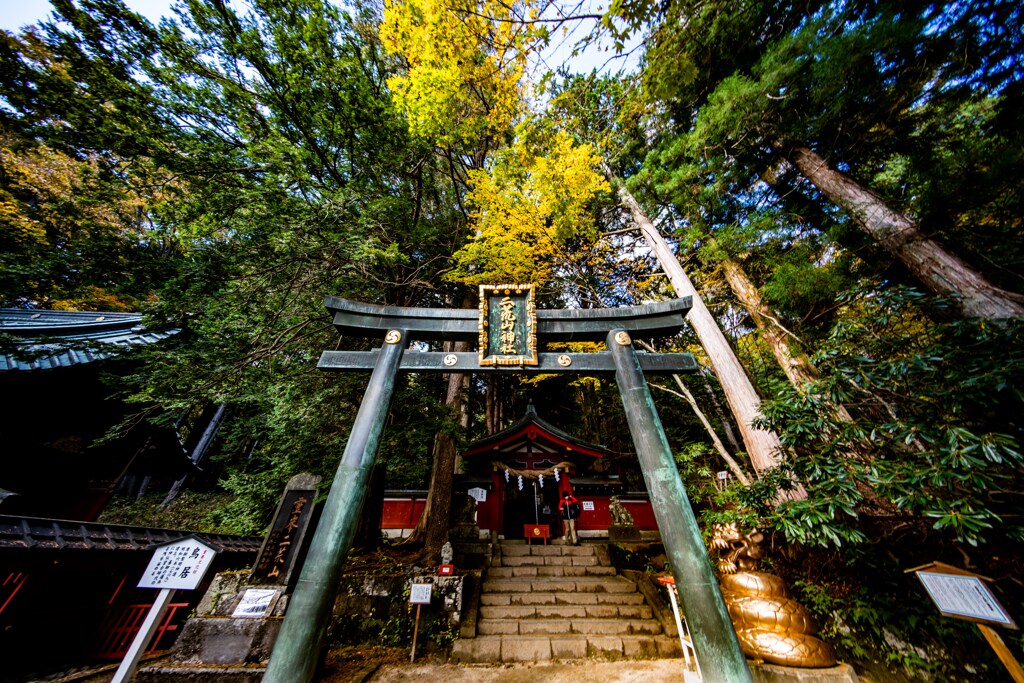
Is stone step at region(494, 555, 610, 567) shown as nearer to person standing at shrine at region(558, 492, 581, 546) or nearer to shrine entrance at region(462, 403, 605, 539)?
person standing at shrine at region(558, 492, 581, 546)

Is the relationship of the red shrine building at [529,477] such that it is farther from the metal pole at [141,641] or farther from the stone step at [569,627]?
the metal pole at [141,641]

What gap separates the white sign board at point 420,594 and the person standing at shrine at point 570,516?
537cm

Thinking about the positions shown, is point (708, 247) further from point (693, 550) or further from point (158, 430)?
point (158, 430)

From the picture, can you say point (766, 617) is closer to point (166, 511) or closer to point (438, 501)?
point (438, 501)

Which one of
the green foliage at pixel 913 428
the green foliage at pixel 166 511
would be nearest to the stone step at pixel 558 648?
the green foliage at pixel 913 428

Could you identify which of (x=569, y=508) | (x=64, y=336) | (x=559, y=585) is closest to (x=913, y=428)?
(x=559, y=585)

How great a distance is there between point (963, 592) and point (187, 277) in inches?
425

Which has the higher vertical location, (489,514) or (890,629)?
(489,514)

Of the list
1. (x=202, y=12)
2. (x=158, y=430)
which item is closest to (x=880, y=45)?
(x=202, y=12)

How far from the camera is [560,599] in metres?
6.73

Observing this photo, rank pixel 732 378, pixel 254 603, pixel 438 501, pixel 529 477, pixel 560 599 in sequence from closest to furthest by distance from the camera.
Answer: pixel 254 603 → pixel 732 378 → pixel 560 599 → pixel 438 501 → pixel 529 477

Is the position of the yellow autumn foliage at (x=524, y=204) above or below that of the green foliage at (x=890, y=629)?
above

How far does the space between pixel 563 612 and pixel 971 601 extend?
5.48 meters

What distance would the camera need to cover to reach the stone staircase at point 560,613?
5.27 meters
